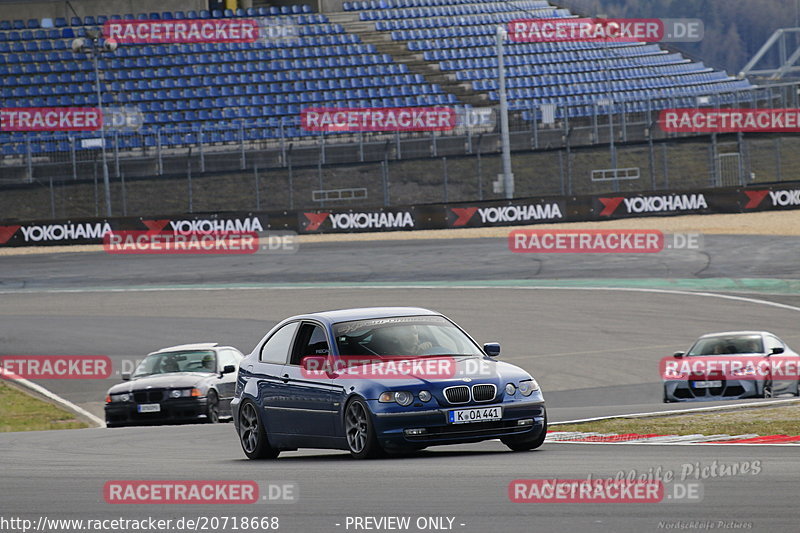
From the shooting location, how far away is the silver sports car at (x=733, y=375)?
18.8 m

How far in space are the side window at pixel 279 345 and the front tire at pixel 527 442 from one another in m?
2.23

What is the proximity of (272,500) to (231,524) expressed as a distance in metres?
0.99

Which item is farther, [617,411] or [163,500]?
[617,411]

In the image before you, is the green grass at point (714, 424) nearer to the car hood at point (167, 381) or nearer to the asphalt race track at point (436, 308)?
the asphalt race track at point (436, 308)

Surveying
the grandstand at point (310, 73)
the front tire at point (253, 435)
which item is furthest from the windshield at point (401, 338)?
the grandstand at point (310, 73)

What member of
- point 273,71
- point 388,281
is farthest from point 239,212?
point 273,71

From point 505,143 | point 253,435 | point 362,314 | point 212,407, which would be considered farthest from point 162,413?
point 505,143

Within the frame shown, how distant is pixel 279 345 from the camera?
40.5 ft

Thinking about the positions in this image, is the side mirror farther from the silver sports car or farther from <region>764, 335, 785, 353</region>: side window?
<region>764, 335, 785, 353</region>: side window

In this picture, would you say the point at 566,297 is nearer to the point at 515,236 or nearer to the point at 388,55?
the point at 515,236

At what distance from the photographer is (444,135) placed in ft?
162

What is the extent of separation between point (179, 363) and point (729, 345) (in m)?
8.62

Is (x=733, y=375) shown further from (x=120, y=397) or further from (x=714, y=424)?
(x=120, y=397)

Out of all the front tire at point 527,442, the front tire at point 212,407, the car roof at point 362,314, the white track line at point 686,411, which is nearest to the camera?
the front tire at point 527,442
